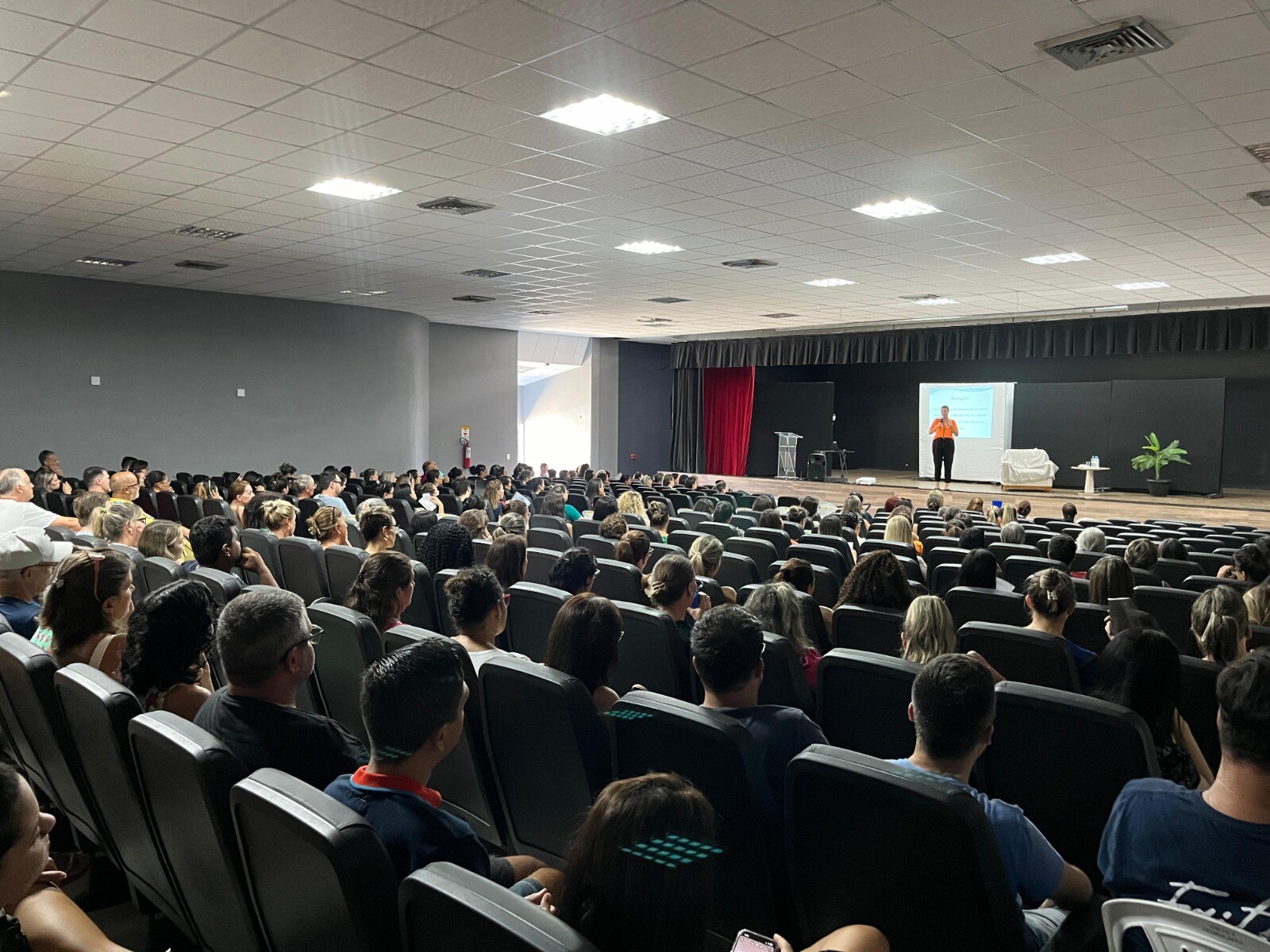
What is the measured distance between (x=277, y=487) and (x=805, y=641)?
7.06 meters

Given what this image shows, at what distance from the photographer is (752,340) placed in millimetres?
19609

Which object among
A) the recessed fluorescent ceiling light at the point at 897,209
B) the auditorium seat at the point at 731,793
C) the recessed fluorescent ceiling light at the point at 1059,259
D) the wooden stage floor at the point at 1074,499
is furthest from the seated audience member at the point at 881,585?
the wooden stage floor at the point at 1074,499

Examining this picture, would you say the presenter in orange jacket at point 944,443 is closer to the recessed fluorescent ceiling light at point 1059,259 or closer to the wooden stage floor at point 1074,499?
the wooden stage floor at point 1074,499

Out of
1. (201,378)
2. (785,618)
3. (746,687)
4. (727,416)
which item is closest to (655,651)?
(785,618)

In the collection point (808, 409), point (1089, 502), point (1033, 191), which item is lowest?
point (1089, 502)

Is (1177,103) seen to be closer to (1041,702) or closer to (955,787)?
(1041,702)

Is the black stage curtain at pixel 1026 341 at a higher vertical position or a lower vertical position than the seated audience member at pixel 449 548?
higher

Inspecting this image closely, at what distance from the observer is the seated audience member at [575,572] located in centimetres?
425

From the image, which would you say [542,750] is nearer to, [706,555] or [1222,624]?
[1222,624]

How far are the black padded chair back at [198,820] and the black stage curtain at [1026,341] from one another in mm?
16164

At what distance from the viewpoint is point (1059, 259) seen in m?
9.63

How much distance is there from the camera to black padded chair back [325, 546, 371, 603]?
15.4ft

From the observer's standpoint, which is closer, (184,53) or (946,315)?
(184,53)

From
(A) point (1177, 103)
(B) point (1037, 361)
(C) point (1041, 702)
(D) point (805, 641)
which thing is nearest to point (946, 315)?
(B) point (1037, 361)
